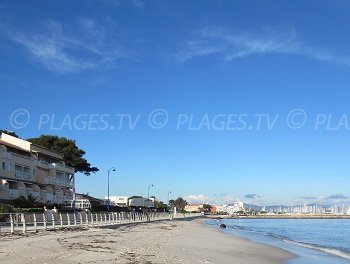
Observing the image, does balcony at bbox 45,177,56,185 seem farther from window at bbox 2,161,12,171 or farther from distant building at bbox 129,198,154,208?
distant building at bbox 129,198,154,208

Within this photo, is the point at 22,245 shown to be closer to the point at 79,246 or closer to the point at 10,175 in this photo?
the point at 79,246

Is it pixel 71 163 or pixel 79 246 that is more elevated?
pixel 71 163

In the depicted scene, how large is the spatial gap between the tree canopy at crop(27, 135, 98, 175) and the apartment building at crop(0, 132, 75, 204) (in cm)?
494

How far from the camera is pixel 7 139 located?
3216 inches

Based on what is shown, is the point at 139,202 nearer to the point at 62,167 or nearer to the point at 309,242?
the point at 62,167

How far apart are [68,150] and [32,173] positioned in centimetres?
2364

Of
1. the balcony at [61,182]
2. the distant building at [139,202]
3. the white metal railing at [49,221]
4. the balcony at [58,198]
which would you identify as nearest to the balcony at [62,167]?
the balcony at [61,182]

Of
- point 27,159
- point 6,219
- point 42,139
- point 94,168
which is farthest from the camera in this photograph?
point 94,168

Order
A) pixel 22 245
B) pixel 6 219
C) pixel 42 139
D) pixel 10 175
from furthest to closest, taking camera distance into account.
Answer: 1. pixel 42 139
2. pixel 10 175
3. pixel 6 219
4. pixel 22 245

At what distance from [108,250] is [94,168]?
88.3m

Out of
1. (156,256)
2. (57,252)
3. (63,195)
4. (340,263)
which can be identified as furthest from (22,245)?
(63,195)

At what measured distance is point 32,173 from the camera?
263 ft

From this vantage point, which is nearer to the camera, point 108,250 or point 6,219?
point 108,250

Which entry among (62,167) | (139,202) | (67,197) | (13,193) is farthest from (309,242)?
(139,202)
